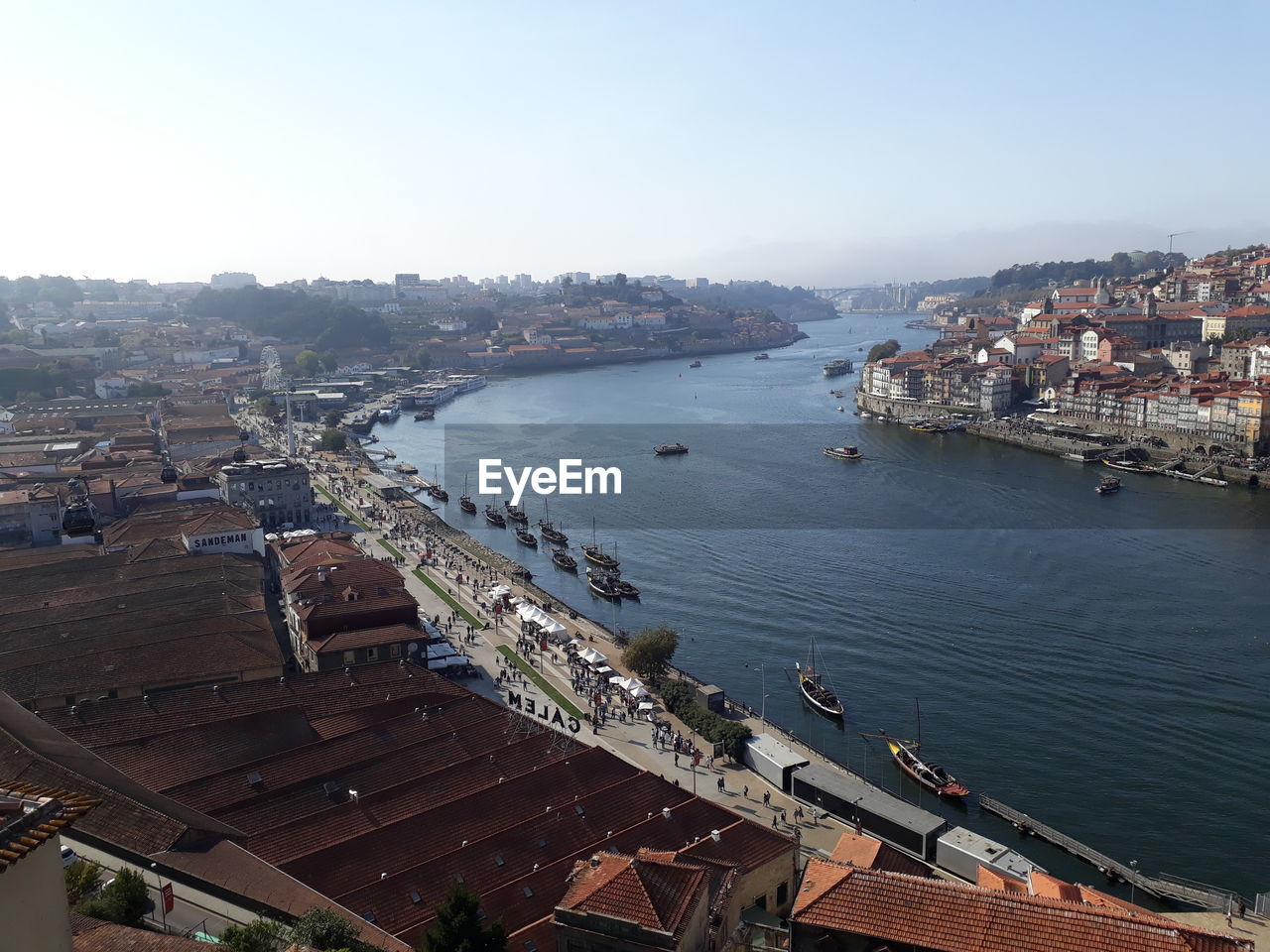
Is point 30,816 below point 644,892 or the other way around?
the other way around

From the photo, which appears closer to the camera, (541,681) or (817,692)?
(817,692)

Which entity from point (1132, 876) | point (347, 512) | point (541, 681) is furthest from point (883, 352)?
point (1132, 876)

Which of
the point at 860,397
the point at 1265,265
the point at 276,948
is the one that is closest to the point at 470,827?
the point at 276,948

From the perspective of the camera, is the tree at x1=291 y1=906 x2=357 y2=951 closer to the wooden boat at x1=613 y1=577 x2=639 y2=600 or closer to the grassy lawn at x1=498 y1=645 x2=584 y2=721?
the grassy lawn at x1=498 y1=645 x2=584 y2=721

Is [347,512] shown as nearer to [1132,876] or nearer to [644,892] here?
[1132,876]

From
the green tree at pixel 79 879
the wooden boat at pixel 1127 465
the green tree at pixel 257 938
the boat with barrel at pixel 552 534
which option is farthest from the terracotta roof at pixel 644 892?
the wooden boat at pixel 1127 465

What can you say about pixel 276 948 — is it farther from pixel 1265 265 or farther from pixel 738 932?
pixel 1265 265
